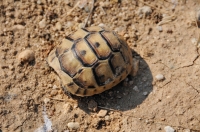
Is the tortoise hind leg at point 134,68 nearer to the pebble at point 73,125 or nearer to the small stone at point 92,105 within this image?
the small stone at point 92,105

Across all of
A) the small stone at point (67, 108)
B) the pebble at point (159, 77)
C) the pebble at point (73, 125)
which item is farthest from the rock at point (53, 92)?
the pebble at point (159, 77)

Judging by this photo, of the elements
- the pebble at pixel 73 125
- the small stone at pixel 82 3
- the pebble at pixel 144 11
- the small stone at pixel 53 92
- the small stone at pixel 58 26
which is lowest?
the pebble at pixel 73 125

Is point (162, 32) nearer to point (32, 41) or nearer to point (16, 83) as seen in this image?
point (32, 41)

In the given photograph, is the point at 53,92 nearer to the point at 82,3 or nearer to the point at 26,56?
the point at 26,56

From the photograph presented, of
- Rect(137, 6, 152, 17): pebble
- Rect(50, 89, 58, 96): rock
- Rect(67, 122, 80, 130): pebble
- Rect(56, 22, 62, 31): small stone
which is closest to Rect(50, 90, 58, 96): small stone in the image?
Rect(50, 89, 58, 96): rock

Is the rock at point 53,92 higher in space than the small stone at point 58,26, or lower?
lower

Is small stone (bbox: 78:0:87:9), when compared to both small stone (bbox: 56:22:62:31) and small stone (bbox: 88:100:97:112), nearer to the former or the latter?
small stone (bbox: 56:22:62:31)

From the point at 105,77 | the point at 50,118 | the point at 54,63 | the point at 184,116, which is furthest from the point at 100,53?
the point at 184,116
